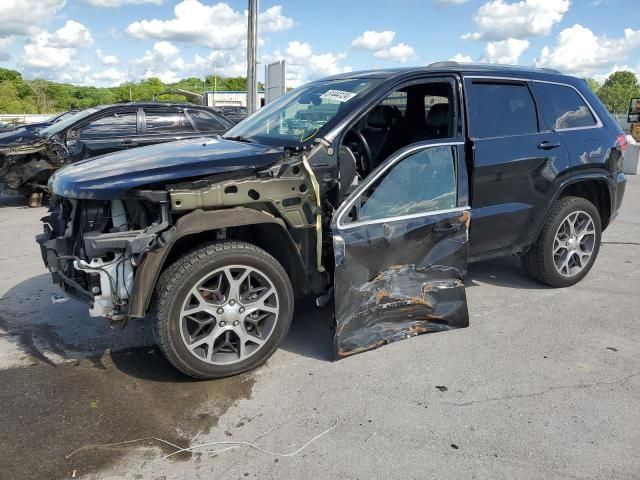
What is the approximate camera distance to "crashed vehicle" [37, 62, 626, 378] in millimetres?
3174

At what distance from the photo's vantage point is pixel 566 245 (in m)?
4.91

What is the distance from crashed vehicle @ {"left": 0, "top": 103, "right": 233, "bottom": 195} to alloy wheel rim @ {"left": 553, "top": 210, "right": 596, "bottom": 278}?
6479mm

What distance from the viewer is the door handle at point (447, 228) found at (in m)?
3.87

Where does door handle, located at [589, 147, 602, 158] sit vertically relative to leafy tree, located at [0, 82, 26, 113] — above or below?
below

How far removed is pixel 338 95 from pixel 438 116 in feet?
3.10

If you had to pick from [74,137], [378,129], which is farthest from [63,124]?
[378,129]

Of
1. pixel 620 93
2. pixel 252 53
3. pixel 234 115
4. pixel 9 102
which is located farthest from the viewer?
pixel 620 93

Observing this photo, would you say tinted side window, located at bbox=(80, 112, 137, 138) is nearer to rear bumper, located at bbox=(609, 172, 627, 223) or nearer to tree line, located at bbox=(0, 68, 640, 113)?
rear bumper, located at bbox=(609, 172, 627, 223)

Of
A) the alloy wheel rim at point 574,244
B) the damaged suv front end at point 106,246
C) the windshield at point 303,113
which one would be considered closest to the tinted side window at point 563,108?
the alloy wheel rim at point 574,244

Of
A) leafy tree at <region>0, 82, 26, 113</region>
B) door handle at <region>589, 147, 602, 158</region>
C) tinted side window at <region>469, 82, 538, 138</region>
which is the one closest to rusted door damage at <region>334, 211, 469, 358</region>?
tinted side window at <region>469, 82, 538, 138</region>

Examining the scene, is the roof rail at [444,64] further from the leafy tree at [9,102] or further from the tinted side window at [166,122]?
the leafy tree at [9,102]

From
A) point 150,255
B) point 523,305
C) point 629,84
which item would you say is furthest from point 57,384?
point 629,84

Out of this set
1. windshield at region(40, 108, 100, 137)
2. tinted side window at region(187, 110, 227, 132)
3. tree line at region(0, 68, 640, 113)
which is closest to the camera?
windshield at region(40, 108, 100, 137)

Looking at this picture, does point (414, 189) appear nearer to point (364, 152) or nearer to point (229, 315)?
point (364, 152)
